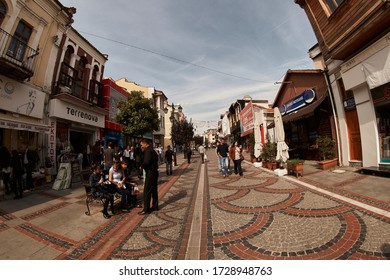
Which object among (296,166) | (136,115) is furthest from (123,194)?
(136,115)

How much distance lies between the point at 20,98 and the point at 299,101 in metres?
15.8

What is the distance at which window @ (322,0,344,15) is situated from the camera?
8553 mm

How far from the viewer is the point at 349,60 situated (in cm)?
827

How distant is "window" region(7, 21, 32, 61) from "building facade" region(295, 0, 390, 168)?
1399 centimetres

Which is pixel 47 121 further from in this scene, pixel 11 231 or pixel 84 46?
pixel 11 231

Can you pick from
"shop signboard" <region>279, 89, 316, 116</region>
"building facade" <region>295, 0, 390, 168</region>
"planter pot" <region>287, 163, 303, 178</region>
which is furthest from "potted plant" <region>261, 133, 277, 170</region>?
"shop signboard" <region>279, 89, 316, 116</region>

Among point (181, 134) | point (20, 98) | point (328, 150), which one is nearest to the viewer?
Result: point (20, 98)

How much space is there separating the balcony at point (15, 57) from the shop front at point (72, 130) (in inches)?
76.6

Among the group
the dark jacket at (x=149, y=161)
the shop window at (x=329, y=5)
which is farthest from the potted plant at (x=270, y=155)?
the dark jacket at (x=149, y=161)

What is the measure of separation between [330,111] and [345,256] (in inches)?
395

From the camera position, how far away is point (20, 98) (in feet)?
26.6

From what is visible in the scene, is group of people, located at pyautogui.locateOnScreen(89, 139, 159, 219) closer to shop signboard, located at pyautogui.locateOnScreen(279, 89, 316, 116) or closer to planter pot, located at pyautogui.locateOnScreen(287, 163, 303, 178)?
planter pot, located at pyautogui.locateOnScreen(287, 163, 303, 178)

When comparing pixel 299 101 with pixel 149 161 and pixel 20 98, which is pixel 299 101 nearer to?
pixel 149 161
